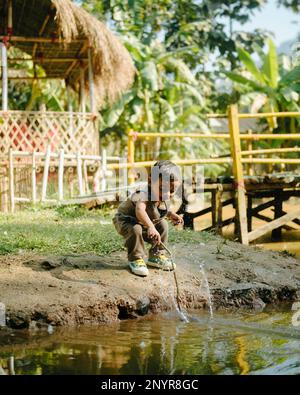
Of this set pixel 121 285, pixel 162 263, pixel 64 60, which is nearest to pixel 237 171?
pixel 162 263

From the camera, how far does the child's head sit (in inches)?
192

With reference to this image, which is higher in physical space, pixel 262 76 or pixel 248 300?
pixel 262 76

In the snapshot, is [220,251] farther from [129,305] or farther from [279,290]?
[129,305]

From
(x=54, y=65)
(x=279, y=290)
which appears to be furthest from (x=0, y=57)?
(x=279, y=290)

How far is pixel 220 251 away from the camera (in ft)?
20.5

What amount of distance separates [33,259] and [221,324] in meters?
1.76

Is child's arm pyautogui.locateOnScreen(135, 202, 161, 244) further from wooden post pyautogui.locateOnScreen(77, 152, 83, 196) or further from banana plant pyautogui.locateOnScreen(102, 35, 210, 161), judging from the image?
banana plant pyautogui.locateOnScreen(102, 35, 210, 161)

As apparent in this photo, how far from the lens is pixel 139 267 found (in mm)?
5039

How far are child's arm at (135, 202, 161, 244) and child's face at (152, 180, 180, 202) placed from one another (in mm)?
141

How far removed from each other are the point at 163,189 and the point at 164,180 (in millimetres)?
83

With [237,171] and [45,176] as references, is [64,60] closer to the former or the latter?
[45,176]

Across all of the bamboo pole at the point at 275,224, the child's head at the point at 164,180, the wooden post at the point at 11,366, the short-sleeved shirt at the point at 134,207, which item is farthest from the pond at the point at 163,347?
the bamboo pole at the point at 275,224

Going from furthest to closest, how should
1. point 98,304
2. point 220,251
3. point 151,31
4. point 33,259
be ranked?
1. point 151,31
2. point 220,251
3. point 33,259
4. point 98,304

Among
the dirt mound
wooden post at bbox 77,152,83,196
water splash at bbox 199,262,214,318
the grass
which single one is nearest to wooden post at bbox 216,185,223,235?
the grass
